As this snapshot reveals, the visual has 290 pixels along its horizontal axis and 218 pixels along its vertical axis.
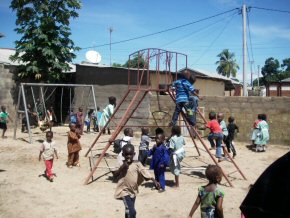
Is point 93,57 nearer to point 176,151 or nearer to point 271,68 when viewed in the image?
point 176,151

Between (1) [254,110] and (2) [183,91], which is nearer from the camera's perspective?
(2) [183,91]

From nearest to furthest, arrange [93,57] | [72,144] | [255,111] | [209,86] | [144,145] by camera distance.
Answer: [144,145] → [72,144] → [255,111] → [93,57] → [209,86]

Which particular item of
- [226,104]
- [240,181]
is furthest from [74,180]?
[226,104]

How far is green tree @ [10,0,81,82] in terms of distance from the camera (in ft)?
53.4

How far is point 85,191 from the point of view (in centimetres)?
699

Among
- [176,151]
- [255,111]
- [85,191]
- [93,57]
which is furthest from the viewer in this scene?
[93,57]

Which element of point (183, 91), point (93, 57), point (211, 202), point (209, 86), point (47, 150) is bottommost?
point (211, 202)

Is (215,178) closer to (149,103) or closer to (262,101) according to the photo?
(262,101)

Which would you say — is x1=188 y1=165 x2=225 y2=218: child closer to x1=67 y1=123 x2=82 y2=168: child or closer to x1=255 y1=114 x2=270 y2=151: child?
x1=67 y1=123 x2=82 y2=168: child

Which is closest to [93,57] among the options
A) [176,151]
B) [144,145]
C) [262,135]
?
[262,135]

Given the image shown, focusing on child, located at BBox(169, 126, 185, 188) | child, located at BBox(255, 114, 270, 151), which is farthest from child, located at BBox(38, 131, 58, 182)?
child, located at BBox(255, 114, 270, 151)

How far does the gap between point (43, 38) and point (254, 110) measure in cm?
1010

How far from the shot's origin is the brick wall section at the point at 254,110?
1268cm

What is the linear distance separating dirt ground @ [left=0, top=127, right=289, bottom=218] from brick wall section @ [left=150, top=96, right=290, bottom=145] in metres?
2.46
